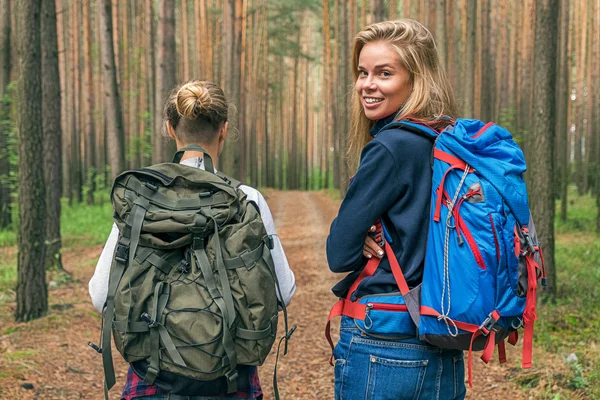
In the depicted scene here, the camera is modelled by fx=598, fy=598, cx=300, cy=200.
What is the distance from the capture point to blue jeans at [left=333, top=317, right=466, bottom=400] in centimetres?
187

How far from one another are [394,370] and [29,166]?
5.16 m

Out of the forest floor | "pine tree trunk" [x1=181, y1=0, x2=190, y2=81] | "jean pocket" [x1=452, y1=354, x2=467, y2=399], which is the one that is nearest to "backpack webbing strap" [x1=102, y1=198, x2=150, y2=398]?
"jean pocket" [x1=452, y1=354, x2=467, y2=399]

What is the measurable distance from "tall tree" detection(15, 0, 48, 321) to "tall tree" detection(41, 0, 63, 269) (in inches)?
118

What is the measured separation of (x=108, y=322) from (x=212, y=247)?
17.2 inches

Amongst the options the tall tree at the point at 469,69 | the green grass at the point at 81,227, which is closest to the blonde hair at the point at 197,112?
the tall tree at the point at 469,69

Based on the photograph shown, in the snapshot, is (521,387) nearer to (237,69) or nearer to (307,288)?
(307,288)

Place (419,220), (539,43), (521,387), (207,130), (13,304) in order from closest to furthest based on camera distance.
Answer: (419,220) → (207,130) → (521,387) → (539,43) → (13,304)

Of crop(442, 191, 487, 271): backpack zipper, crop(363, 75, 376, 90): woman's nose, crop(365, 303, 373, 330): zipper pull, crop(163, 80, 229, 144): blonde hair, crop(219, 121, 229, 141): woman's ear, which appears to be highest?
crop(363, 75, 376, 90): woman's nose

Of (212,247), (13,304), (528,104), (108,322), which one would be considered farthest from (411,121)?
(528,104)

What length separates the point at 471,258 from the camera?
1749 mm

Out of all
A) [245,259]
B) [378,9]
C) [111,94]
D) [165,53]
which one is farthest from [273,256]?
[378,9]

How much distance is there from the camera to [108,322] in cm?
206

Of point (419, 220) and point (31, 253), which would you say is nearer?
point (419, 220)

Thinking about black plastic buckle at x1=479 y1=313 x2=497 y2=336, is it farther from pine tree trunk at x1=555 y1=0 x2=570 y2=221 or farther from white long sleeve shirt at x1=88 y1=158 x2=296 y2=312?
pine tree trunk at x1=555 y1=0 x2=570 y2=221
